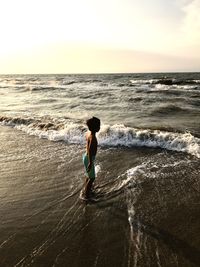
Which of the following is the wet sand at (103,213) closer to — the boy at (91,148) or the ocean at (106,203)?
the ocean at (106,203)

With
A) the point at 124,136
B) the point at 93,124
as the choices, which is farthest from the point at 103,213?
the point at 124,136

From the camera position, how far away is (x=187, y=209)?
5574mm

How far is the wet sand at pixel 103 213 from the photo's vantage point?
431 cm

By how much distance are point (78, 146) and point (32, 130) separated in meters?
3.26

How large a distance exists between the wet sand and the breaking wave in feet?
3.15

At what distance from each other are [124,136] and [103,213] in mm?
5385

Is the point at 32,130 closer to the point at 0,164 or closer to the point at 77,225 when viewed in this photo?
the point at 0,164

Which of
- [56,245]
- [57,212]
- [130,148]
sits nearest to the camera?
[56,245]

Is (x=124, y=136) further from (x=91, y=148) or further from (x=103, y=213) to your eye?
(x=103, y=213)

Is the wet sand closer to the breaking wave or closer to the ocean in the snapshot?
the ocean

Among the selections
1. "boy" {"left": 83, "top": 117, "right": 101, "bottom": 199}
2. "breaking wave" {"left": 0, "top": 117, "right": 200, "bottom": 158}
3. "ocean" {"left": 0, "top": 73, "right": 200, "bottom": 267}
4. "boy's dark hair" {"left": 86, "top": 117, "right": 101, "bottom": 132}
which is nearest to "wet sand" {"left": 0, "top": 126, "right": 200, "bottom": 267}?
"ocean" {"left": 0, "top": 73, "right": 200, "bottom": 267}

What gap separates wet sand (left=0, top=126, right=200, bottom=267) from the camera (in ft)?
14.1

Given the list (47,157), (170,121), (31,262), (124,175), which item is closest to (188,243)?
(31,262)

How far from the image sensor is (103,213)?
545cm
